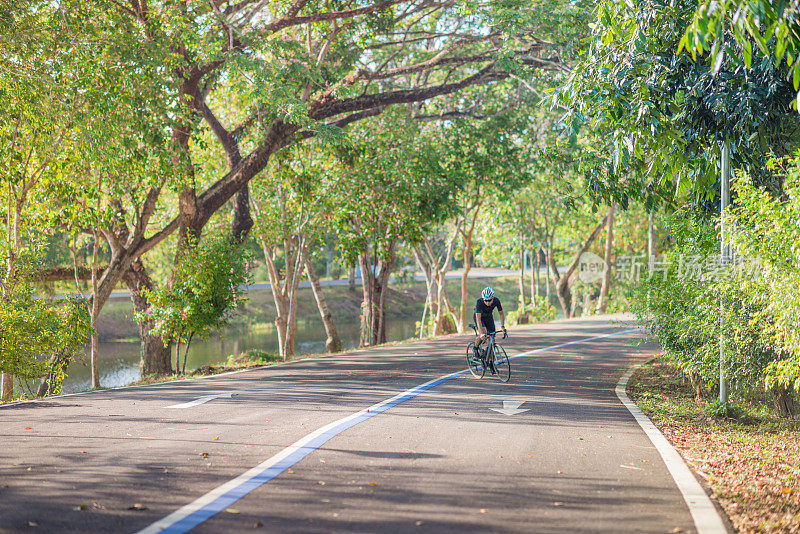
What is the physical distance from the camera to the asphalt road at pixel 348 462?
5.06 meters

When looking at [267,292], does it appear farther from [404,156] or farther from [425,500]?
[425,500]

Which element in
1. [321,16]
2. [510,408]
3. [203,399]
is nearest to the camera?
[510,408]

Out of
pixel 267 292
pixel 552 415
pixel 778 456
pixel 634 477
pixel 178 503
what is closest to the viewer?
pixel 178 503

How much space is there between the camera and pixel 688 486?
6.16 m

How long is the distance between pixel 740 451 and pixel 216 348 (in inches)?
1329

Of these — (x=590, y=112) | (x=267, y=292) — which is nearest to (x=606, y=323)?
(x=590, y=112)

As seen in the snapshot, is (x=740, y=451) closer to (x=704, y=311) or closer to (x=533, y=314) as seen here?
(x=704, y=311)

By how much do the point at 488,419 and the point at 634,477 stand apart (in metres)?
2.98

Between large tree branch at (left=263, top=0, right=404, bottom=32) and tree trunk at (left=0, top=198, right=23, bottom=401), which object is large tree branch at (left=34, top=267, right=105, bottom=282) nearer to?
tree trunk at (left=0, top=198, right=23, bottom=401)

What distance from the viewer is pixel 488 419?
30.1ft

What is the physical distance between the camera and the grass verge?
219 inches

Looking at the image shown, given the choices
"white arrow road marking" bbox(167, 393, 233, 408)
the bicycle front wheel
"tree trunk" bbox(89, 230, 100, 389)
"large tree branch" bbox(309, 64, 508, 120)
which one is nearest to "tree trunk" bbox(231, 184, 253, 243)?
"large tree branch" bbox(309, 64, 508, 120)

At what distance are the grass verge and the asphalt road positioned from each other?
47cm

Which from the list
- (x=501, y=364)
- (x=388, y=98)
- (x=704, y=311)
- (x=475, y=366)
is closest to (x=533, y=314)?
(x=388, y=98)
